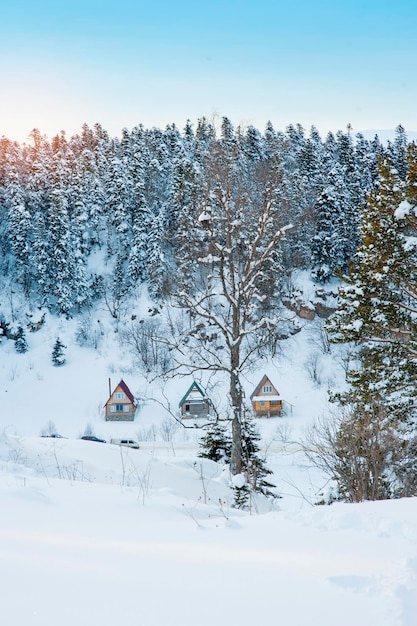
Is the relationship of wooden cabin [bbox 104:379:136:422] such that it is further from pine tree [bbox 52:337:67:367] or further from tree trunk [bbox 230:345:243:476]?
tree trunk [bbox 230:345:243:476]

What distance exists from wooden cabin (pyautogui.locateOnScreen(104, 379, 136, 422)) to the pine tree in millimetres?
10384

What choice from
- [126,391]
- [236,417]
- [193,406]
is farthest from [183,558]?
[193,406]

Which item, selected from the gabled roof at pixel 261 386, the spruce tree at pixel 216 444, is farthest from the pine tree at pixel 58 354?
the spruce tree at pixel 216 444

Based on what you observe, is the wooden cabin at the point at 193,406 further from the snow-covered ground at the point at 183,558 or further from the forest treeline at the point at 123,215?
the snow-covered ground at the point at 183,558

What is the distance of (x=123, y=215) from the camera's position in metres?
52.8

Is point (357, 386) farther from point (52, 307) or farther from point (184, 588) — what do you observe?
point (52, 307)

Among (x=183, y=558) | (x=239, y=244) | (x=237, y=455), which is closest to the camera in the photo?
(x=183, y=558)

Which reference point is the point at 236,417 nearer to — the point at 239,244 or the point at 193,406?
the point at 239,244

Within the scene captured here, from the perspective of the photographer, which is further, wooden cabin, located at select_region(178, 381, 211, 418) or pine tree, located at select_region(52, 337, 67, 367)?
pine tree, located at select_region(52, 337, 67, 367)

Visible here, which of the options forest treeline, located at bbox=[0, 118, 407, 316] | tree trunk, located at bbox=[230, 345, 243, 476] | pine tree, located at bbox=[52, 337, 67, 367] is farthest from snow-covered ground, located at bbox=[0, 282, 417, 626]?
pine tree, located at bbox=[52, 337, 67, 367]

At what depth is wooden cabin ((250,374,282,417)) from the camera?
119 ft

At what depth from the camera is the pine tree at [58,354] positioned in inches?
1743

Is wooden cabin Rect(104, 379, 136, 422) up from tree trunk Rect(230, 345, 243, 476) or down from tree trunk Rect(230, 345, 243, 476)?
down

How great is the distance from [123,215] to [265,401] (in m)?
30.4
